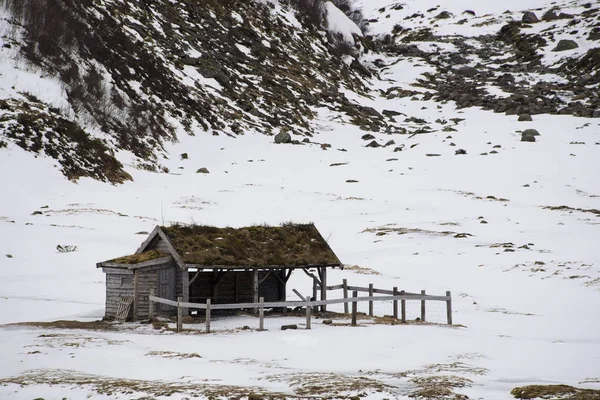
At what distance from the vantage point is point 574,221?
49719mm

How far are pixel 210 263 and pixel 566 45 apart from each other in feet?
389

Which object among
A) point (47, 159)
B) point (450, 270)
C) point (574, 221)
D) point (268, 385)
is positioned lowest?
point (268, 385)

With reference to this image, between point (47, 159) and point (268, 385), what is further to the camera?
point (47, 159)

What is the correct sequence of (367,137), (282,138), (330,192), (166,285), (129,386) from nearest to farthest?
(129,386) < (166,285) < (330,192) < (282,138) < (367,137)

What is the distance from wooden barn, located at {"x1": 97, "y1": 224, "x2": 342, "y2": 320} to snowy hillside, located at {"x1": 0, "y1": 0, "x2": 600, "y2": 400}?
8.04ft

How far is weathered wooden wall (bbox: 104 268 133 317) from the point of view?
2708cm

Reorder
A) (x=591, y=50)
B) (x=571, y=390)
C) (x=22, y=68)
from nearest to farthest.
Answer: (x=571, y=390)
(x=22, y=68)
(x=591, y=50)

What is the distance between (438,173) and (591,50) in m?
66.5

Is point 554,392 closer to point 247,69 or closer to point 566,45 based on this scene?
point 247,69

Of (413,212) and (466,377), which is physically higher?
(413,212)

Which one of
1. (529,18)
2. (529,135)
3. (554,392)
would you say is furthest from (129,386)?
(529,18)

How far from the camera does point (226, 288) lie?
98.9 feet

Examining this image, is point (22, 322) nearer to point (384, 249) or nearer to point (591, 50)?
point (384, 249)

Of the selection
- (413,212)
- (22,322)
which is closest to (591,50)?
(413,212)
